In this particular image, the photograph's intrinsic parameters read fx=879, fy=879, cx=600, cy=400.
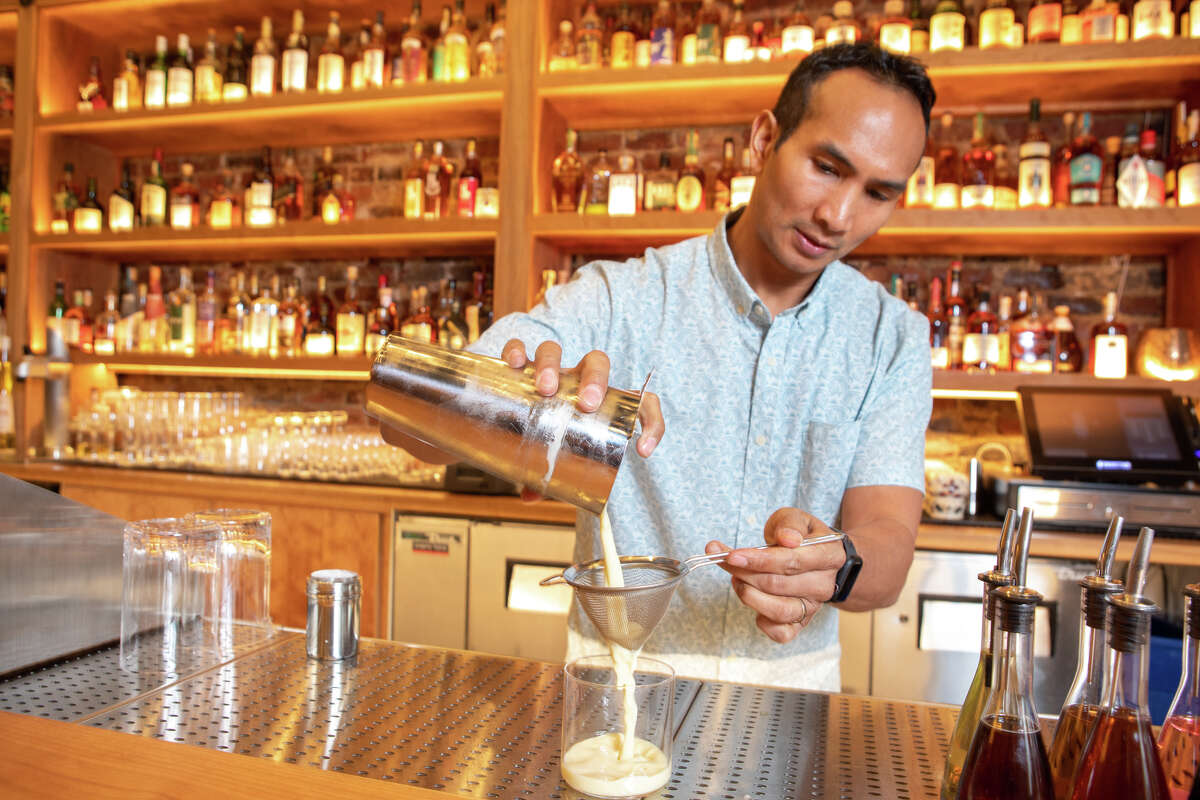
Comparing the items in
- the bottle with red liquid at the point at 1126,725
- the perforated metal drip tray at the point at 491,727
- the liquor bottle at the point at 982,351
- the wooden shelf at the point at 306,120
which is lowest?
the perforated metal drip tray at the point at 491,727

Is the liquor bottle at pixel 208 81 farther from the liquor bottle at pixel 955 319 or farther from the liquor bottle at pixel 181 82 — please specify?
the liquor bottle at pixel 955 319

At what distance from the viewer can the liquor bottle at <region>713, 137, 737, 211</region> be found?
278 cm

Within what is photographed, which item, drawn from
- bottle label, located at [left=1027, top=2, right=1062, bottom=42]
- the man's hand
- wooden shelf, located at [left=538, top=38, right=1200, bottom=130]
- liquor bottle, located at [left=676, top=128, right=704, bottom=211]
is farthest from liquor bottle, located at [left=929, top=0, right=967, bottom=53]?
the man's hand

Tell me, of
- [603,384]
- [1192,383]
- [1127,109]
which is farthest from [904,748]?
[1127,109]

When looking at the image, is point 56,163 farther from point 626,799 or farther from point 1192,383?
point 1192,383

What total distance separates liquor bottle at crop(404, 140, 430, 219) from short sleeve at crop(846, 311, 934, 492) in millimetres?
1953

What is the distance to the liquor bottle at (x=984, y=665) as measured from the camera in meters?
0.69

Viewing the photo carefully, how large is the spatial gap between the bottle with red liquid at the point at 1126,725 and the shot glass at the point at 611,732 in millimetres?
327

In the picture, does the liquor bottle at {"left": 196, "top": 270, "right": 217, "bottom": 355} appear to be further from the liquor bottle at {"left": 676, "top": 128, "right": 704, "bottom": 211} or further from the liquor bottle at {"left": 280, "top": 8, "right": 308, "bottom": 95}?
the liquor bottle at {"left": 676, "top": 128, "right": 704, "bottom": 211}

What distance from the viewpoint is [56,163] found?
3.45 m

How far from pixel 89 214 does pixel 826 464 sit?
321 cm

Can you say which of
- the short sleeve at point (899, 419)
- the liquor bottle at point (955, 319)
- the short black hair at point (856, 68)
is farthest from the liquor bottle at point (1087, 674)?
the liquor bottle at point (955, 319)

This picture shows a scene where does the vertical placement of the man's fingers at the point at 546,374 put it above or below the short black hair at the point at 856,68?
below

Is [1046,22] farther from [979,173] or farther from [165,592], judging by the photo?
[165,592]
